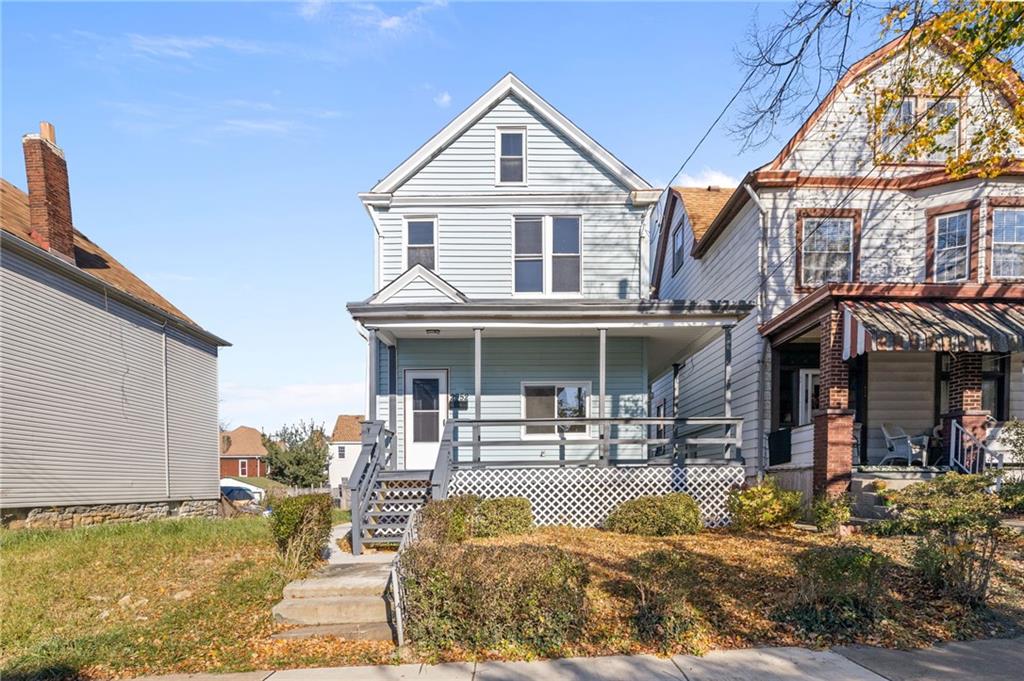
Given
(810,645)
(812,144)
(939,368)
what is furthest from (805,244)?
(810,645)

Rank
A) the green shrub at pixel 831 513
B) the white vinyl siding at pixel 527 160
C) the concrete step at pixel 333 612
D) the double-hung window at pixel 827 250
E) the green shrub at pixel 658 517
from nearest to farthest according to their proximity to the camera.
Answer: the concrete step at pixel 333 612, the green shrub at pixel 831 513, the green shrub at pixel 658 517, the double-hung window at pixel 827 250, the white vinyl siding at pixel 527 160

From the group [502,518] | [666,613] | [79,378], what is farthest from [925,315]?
[79,378]

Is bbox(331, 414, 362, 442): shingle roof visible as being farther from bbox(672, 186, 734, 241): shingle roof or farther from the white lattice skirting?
the white lattice skirting

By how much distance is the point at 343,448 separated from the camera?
43938 mm

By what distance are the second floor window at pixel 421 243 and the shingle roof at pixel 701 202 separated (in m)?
7.98

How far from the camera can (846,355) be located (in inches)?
403

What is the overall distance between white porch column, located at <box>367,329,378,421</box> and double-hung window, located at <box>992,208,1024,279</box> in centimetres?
1299

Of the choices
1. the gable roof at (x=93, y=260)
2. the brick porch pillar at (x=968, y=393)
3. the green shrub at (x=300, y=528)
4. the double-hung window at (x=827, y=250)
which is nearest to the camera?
the green shrub at (x=300, y=528)

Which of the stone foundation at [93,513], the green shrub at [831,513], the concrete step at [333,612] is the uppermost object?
the green shrub at [831,513]

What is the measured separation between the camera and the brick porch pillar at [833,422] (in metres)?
A: 10.3

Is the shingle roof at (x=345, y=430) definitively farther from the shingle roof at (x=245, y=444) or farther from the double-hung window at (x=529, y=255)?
the double-hung window at (x=529, y=255)

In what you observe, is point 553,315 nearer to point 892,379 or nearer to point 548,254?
point 548,254

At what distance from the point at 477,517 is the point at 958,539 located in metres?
6.09

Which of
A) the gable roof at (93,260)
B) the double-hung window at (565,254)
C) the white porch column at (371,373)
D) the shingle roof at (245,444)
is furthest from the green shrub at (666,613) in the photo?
the shingle roof at (245,444)
